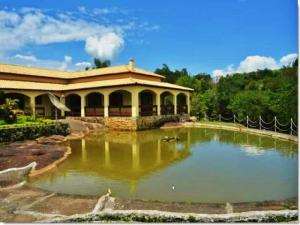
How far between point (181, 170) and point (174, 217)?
3.78 m

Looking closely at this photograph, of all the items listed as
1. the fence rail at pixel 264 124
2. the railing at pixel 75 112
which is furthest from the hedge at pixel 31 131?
the fence rail at pixel 264 124

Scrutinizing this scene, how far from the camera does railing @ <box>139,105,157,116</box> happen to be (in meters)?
→ 21.3

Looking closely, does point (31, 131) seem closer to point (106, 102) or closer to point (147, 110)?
point (106, 102)

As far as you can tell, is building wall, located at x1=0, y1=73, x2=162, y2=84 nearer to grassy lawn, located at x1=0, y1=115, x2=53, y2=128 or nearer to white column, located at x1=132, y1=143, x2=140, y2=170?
grassy lawn, located at x1=0, y1=115, x2=53, y2=128

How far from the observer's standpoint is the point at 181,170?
31.9 ft

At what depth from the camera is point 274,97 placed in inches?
735

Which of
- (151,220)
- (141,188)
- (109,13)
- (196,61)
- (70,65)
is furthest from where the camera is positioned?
(70,65)

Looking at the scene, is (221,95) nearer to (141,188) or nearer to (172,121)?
(172,121)

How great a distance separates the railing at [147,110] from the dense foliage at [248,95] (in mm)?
4580

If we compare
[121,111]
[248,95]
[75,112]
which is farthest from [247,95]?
[75,112]

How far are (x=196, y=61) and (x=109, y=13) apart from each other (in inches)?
94.4

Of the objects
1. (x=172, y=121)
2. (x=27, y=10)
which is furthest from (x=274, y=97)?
(x=27, y=10)

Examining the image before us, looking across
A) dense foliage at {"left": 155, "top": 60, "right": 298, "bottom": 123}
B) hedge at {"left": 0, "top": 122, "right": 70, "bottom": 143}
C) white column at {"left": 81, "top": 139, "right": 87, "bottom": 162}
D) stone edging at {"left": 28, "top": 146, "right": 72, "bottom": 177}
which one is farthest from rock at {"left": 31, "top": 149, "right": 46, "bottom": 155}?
dense foliage at {"left": 155, "top": 60, "right": 298, "bottom": 123}

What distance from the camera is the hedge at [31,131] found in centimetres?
1411
